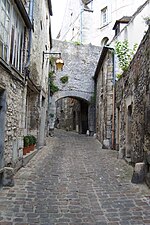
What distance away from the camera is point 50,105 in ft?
53.2

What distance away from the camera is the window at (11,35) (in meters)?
4.29

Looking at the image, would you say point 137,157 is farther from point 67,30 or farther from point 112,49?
point 67,30

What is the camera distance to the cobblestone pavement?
296cm

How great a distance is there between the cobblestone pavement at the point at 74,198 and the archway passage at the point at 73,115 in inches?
533

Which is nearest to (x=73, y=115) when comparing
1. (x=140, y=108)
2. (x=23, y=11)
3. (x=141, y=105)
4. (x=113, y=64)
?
(x=113, y=64)

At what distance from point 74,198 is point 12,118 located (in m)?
2.37

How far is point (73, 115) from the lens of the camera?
23516 millimetres

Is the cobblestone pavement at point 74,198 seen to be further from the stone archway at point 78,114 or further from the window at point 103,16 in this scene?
the window at point 103,16

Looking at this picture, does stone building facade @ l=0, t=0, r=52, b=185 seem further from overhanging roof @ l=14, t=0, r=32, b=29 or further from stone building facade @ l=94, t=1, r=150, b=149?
stone building facade @ l=94, t=1, r=150, b=149

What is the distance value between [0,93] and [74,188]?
230 cm

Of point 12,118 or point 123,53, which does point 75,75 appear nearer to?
point 123,53

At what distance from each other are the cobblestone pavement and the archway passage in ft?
44.4

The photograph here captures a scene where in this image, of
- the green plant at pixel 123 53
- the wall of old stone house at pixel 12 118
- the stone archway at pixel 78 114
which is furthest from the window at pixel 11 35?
the stone archway at pixel 78 114

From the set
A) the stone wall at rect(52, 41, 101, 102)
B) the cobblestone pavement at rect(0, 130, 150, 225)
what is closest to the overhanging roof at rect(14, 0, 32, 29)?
the cobblestone pavement at rect(0, 130, 150, 225)
